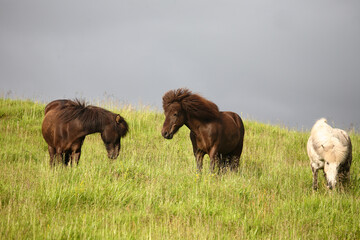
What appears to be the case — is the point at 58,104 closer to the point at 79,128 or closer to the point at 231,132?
the point at 79,128

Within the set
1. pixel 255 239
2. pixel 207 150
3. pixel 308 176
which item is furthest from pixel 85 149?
pixel 255 239

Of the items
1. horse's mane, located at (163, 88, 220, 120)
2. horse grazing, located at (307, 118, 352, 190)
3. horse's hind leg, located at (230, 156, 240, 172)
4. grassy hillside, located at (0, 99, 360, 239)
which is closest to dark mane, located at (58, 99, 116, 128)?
grassy hillside, located at (0, 99, 360, 239)

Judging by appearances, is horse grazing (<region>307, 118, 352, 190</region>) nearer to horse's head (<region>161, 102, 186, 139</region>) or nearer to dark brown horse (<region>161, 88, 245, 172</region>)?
dark brown horse (<region>161, 88, 245, 172</region>)

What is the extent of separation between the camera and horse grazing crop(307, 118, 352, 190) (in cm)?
707

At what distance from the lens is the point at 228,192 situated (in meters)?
6.21

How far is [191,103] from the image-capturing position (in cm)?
725

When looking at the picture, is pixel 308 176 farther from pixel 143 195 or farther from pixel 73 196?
pixel 73 196

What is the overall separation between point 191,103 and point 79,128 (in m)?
2.54

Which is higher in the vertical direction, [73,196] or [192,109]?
[192,109]

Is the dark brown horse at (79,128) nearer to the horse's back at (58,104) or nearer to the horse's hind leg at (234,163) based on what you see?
the horse's back at (58,104)

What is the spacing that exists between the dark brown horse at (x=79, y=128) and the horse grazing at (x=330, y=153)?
4240 millimetres

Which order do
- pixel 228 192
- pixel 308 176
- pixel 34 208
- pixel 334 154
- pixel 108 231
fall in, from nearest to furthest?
1. pixel 108 231
2. pixel 34 208
3. pixel 228 192
4. pixel 334 154
5. pixel 308 176

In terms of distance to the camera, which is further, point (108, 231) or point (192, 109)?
point (192, 109)

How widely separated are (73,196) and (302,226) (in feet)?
11.6
